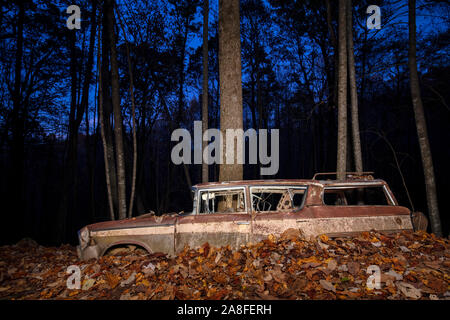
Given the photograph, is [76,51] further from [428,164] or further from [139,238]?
[428,164]

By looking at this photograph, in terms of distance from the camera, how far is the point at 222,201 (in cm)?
482

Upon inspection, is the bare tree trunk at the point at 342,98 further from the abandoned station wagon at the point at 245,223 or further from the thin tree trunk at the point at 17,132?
the thin tree trunk at the point at 17,132

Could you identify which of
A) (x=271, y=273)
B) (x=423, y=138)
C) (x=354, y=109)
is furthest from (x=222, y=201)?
(x=423, y=138)

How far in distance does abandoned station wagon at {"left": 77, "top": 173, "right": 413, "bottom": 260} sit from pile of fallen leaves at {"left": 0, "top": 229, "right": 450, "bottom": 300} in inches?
6.2

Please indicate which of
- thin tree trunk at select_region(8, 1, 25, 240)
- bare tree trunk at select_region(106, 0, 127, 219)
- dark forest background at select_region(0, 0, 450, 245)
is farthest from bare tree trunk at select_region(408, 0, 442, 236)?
thin tree trunk at select_region(8, 1, 25, 240)

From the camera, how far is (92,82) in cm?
1514

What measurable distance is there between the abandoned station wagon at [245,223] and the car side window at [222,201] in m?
0.02

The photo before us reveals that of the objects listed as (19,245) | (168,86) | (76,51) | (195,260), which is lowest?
(19,245)

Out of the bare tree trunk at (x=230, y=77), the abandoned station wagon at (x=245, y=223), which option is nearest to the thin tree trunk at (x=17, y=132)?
the abandoned station wagon at (x=245, y=223)

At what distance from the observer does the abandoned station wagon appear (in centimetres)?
376

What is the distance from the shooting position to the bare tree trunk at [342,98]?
611 centimetres
